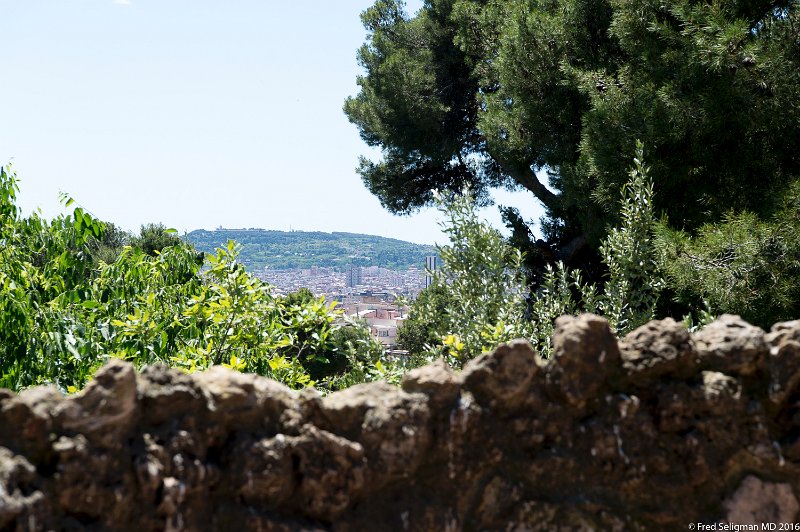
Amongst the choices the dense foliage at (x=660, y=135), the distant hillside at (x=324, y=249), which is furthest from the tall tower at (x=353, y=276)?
the dense foliage at (x=660, y=135)

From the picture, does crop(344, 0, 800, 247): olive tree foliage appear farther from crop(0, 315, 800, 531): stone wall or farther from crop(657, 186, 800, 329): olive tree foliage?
crop(0, 315, 800, 531): stone wall

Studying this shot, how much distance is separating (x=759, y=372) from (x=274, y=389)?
64.4 inches

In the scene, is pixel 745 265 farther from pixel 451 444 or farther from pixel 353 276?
pixel 353 276

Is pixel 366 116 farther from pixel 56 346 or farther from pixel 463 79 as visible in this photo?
pixel 56 346

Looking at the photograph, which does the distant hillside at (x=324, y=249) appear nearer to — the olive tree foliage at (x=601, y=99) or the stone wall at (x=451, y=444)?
the olive tree foliage at (x=601, y=99)

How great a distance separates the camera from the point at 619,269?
5.91 metres

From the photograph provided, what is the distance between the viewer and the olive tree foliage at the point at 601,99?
691 cm

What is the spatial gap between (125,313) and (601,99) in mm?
5136

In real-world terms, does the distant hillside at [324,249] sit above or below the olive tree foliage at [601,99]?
above

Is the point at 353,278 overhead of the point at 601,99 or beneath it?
beneath

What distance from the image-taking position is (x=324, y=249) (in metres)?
102

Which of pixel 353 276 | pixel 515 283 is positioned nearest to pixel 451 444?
pixel 515 283

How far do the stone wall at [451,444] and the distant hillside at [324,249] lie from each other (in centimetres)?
8389

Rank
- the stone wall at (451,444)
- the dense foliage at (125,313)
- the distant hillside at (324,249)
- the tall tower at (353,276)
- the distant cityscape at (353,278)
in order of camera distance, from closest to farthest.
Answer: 1. the stone wall at (451,444)
2. the dense foliage at (125,313)
3. the distant cityscape at (353,278)
4. the distant hillside at (324,249)
5. the tall tower at (353,276)
